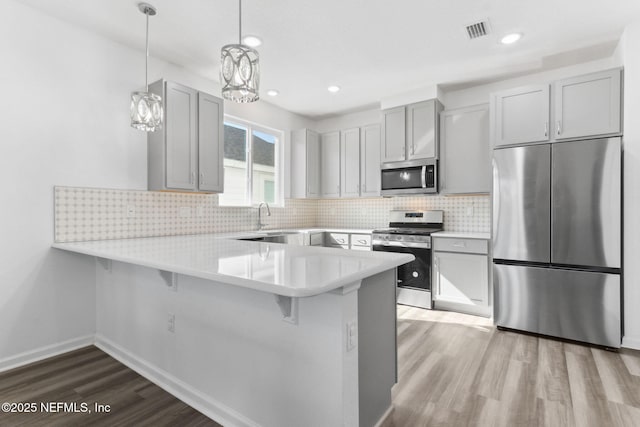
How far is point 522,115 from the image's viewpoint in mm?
3041

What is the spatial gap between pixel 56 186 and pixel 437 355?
3.23 metres

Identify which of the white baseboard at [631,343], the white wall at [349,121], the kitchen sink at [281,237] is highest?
the white wall at [349,121]

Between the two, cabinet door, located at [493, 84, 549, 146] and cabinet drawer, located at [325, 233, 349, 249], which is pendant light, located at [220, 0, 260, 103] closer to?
cabinet door, located at [493, 84, 549, 146]

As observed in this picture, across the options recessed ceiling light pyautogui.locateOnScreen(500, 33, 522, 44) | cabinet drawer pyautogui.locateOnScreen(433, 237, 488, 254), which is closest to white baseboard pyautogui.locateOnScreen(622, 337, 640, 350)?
cabinet drawer pyautogui.locateOnScreen(433, 237, 488, 254)

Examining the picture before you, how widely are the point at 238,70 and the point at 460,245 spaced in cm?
296

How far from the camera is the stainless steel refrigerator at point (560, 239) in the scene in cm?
263

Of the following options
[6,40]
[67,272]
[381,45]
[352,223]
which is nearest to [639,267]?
[381,45]

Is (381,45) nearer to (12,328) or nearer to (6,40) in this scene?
(6,40)

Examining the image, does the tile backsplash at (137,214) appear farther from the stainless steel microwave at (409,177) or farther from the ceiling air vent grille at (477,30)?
the ceiling air vent grille at (477,30)

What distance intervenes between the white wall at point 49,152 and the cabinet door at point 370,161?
2.82 meters

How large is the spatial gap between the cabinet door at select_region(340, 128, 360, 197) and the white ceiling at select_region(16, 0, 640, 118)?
1.08 m

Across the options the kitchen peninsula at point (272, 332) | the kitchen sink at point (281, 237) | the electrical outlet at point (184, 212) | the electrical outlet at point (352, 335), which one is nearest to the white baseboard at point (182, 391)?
the kitchen peninsula at point (272, 332)

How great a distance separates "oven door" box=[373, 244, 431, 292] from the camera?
12.2 ft

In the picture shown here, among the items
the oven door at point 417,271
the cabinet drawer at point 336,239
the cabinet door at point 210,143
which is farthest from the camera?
the cabinet drawer at point 336,239
